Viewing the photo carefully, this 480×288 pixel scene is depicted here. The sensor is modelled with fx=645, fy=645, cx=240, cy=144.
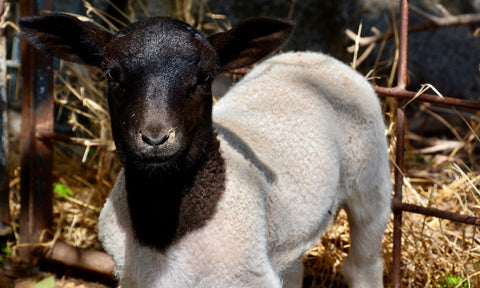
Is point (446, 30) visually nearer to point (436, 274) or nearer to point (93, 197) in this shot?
point (436, 274)

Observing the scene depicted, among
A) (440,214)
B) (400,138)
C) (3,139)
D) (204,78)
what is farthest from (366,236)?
(3,139)

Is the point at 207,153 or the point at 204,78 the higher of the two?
the point at 204,78

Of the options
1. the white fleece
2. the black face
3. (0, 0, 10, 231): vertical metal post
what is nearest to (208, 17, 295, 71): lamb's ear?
the black face

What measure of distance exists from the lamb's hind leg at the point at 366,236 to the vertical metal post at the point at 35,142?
2.17m

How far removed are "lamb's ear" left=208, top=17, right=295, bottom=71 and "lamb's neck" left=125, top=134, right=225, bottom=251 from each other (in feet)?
1.82

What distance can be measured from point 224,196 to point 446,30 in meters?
5.52

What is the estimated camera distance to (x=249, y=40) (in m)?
3.05

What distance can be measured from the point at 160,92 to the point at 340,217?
2.57 m

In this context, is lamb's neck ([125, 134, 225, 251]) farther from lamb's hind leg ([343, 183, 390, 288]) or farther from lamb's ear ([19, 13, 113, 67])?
lamb's hind leg ([343, 183, 390, 288])

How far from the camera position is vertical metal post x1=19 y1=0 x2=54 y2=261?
4.47 meters

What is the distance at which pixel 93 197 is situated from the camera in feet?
17.1

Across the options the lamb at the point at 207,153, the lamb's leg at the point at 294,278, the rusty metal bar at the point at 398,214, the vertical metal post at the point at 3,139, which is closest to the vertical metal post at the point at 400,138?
the rusty metal bar at the point at 398,214

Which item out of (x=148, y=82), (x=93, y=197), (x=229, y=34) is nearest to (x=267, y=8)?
(x=93, y=197)

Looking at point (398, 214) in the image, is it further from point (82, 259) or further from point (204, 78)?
point (82, 259)
